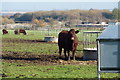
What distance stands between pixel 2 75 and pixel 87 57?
7781 millimetres

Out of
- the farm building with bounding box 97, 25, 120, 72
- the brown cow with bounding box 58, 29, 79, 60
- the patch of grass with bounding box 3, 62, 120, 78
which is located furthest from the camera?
the brown cow with bounding box 58, 29, 79, 60

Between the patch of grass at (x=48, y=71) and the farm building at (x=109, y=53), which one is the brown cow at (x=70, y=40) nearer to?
the patch of grass at (x=48, y=71)

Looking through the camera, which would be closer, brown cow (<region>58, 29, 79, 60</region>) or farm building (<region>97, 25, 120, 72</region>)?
farm building (<region>97, 25, 120, 72</region>)

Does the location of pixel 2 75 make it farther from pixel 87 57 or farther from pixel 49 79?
pixel 87 57

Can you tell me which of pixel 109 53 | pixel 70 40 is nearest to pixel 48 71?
pixel 70 40

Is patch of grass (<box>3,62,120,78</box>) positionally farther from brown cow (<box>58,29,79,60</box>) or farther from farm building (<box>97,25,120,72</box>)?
brown cow (<box>58,29,79,60</box>)

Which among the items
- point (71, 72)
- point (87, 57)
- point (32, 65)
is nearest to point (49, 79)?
point (71, 72)

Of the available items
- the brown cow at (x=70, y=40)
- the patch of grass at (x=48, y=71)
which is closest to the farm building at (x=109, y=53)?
the patch of grass at (x=48, y=71)

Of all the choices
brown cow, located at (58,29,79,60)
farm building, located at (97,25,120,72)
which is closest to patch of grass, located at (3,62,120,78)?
farm building, located at (97,25,120,72)

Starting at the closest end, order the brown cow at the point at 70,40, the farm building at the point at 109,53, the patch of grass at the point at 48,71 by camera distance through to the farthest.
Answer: the farm building at the point at 109,53 < the patch of grass at the point at 48,71 < the brown cow at the point at 70,40

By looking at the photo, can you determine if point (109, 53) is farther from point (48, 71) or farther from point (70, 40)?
point (70, 40)

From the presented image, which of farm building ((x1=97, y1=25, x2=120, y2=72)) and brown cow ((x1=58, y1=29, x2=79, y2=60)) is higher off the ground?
farm building ((x1=97, y1=25, x2=120, y2=72))

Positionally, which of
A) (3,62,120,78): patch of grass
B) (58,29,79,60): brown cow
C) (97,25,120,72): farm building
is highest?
(97,25,120,72): farm building

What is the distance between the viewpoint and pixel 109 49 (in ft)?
35.6
